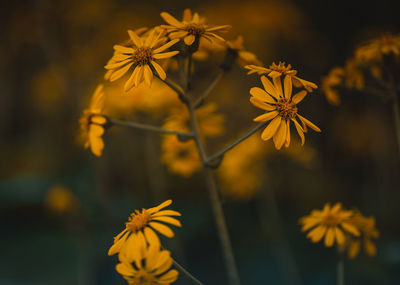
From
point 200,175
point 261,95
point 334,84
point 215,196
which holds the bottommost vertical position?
point 215,196

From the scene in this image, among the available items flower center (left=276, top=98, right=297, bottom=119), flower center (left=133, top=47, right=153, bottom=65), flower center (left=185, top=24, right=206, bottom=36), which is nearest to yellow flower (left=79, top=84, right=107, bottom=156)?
flower center (left=133, top=47, right=153, bottom=65)

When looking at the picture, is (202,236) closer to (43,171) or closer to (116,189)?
(116,189)

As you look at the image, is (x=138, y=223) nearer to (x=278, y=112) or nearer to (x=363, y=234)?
(x=278, y=112)

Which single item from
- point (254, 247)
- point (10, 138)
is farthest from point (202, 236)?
point (10, 138)

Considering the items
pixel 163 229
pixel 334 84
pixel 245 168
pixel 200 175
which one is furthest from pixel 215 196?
pixel 200 175

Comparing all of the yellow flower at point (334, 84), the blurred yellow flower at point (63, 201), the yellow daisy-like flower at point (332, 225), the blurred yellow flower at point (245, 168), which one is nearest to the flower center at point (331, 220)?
the yellow daisy-like flower at point (332, 225)

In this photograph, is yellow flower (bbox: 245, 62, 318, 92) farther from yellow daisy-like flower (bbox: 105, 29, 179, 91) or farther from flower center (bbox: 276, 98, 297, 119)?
yellow daisy-like flower (bbox: 105, 29, 179, 91)
